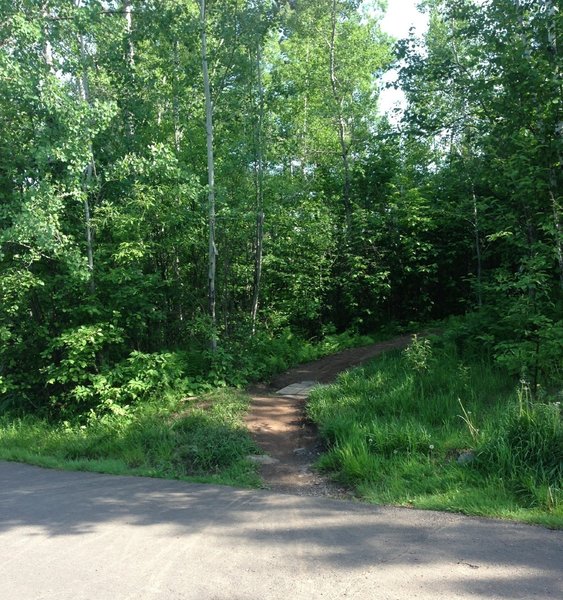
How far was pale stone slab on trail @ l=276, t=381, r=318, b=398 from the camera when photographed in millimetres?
10908

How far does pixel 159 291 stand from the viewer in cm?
1180

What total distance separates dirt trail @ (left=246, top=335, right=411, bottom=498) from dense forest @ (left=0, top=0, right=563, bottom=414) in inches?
48.2

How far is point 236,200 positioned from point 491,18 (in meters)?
6.21

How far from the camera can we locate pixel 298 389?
11227mm

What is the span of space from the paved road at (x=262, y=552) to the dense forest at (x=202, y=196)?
12.1 ft

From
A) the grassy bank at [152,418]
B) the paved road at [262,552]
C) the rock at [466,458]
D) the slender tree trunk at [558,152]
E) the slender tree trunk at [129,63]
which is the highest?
the slender tree trunk at [129,63]

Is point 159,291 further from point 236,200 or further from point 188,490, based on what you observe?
point 188,490

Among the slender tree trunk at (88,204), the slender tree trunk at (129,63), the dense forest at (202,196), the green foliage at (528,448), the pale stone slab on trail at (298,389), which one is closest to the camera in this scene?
the green foliage at (528,448)

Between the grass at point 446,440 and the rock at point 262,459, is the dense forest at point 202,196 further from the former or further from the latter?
the rock at point 262,459

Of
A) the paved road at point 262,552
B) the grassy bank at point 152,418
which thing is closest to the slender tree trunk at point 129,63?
the grassy bank at point 152,418

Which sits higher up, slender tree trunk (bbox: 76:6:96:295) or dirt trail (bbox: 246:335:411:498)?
slender tree trunk (bbox: 76:6:96:295)

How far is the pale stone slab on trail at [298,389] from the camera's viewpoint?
1091 centimetres

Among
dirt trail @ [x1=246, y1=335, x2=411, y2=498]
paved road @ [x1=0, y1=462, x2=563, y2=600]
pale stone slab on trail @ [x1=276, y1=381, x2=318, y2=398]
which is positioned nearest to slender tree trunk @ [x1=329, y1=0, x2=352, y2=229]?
dirt trail @ [x1=246, y1=335, x2=411, y2=498]

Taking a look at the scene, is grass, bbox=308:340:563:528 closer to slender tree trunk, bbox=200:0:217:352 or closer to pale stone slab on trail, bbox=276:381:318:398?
pale stone slab on trail, bbox=276:381:318:398
